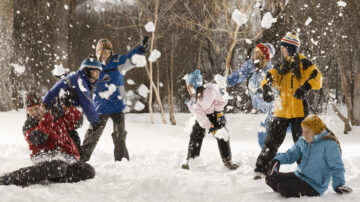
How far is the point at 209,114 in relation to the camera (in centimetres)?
485

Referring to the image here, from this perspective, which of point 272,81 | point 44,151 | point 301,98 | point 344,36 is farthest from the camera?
point 344,36

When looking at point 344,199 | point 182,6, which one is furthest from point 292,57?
point 182,6

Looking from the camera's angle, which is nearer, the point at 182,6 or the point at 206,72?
the point at 182,6

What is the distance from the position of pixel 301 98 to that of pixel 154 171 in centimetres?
188

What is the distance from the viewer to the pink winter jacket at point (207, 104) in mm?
4793

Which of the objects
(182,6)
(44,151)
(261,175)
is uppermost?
(182,6)

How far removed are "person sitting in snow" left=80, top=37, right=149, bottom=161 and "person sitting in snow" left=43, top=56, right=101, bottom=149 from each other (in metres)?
0.46

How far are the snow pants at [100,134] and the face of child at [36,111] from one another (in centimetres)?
103

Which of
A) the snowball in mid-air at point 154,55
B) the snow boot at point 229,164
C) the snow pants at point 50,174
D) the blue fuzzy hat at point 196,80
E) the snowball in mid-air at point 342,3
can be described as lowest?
the snow boot at point 229,164

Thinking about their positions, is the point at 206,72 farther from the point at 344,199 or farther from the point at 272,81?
the point at 344,199

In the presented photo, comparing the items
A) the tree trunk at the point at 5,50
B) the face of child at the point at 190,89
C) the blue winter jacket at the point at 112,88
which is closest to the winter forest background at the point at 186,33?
the tree trunk at the point at 5,50

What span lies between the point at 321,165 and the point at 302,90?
0.99 metres

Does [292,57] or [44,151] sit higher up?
[292,57]

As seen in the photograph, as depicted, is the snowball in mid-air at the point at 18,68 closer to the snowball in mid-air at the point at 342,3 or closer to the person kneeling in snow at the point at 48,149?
the person kneeling in snow at the point at 48,149
